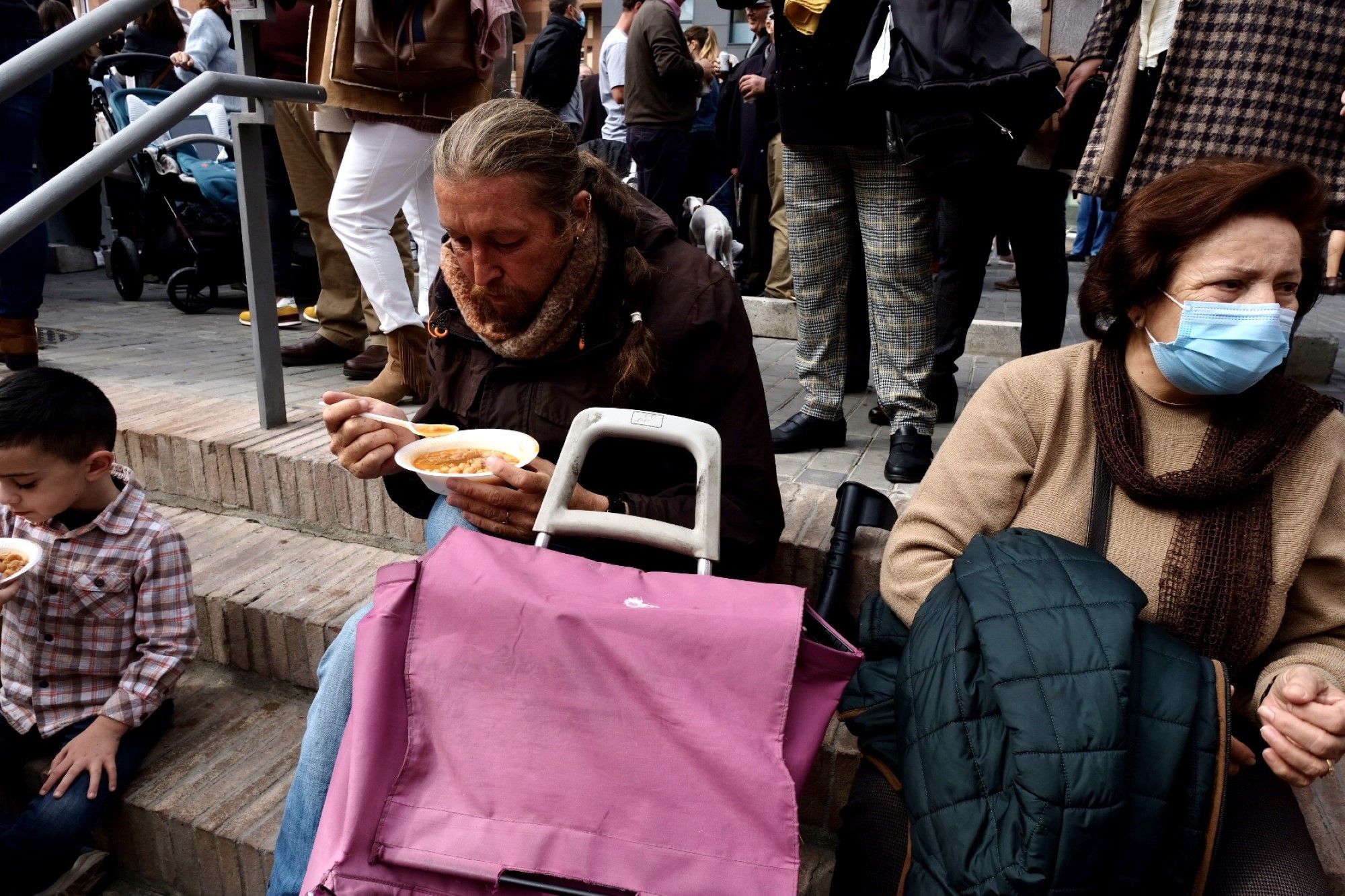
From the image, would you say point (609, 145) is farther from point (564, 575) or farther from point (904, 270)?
point (564, 575)

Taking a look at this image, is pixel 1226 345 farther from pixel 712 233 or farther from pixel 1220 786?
pixel 712 233

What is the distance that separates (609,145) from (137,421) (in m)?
4.51

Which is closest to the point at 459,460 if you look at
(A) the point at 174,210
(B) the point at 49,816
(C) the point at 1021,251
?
(B) the point at 49,816

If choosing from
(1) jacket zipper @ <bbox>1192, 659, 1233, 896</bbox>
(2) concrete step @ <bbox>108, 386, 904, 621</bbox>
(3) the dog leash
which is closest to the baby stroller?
(2) concrete step @ <bbox>108, 386, 904, 621</bbox>

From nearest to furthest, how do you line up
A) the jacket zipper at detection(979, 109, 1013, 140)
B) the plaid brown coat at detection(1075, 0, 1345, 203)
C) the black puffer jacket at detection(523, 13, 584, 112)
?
the plaid brown coat at detection(1075, 0, 1345, 203) → the jacket zipper at detection(979, 109, 1013, 140) → the black puffer jacket at detection(523, 13, 584, 112)

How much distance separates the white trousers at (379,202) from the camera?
9.71ft

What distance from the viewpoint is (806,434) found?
289 centimetres

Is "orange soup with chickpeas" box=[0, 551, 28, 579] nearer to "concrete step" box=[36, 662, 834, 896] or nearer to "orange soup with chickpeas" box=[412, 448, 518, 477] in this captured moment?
"concrete step" box=[36, 662, 834, 896]

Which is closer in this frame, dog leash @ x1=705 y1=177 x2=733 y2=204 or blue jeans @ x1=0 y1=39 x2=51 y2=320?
blue jeans @ x1=0 y1=39 x2=51 y2=320

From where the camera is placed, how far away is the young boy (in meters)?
1.92

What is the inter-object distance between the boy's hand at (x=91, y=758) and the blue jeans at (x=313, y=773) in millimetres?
700

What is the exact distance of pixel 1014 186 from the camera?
9.84 feet

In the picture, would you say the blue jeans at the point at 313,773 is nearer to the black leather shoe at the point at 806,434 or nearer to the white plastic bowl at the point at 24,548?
the white plastic bowl at the point at 24,548

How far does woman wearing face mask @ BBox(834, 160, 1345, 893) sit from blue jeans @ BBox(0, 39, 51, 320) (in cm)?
336
